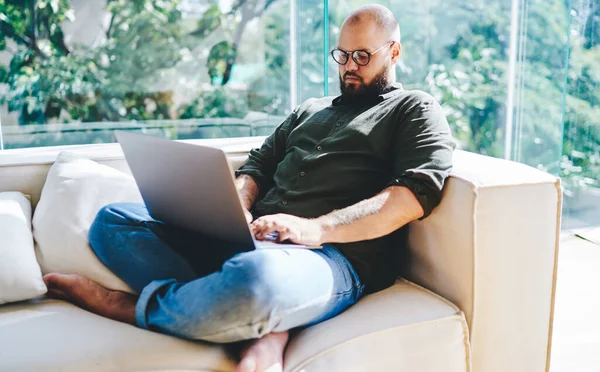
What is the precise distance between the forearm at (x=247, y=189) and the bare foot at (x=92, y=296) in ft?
1.58

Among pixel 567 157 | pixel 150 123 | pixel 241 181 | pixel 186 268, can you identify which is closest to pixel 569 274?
pixel 567 157

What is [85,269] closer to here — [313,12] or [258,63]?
[313,12]

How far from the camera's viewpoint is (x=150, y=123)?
447 centimetres

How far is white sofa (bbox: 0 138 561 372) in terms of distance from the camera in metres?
1.12

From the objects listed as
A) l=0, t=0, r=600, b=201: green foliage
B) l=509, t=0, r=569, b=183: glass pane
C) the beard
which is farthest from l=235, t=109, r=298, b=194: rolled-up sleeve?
l=509, t=0, r=569, b=183: glass pane

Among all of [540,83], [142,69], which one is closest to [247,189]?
[540,83]

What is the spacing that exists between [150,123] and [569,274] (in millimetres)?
3175

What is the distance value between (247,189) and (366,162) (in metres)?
0.40

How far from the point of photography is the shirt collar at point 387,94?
167 centimetres

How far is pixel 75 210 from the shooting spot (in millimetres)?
1534

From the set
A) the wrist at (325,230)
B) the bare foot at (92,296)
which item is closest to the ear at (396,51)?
the wrist at (325,230)

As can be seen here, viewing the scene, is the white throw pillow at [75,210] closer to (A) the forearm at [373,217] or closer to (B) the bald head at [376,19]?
(A) the forearm at [373,217]

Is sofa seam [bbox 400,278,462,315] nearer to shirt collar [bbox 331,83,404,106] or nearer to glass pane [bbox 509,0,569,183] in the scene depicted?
shirt collar [bbox 331,83,404,106]

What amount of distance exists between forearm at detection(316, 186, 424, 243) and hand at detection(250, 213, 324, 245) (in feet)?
0.09
